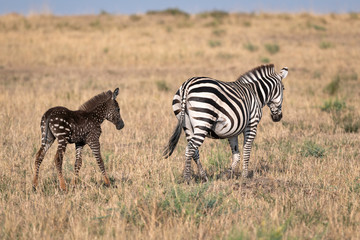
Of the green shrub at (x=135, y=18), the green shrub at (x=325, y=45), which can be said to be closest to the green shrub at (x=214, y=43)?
the green shrub at (x=325, y=45)

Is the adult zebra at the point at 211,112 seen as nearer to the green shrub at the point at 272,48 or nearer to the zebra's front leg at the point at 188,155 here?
the zebra's front leg at the point at 188,155

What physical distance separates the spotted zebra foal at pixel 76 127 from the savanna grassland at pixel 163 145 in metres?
0.38

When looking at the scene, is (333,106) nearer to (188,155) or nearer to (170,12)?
(188,155)

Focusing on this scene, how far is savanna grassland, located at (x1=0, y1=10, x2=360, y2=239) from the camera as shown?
503cm

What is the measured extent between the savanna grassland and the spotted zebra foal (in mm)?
377

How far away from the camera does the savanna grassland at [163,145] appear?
16.5 ft

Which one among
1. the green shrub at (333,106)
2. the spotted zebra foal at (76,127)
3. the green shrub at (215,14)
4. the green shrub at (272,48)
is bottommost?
the spotted zebra foal at (76,127)

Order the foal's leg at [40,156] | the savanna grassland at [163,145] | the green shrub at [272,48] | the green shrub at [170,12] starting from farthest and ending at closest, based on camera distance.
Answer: the green shrub at [170,12] < the green shrub at [272,48] < the foal's leg at [40,156] < the savanna grassland at [163,145]

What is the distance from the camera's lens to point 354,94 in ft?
49.0

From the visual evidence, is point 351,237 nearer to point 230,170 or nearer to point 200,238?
point 200,238

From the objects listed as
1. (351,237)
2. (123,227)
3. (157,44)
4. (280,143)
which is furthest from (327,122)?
(157,44)

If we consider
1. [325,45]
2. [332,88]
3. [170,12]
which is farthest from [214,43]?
[170,12]

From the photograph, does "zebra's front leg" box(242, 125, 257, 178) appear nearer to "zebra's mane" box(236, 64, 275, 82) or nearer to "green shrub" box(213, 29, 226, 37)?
"zebra's mane" box(236, 64, 275, 82)

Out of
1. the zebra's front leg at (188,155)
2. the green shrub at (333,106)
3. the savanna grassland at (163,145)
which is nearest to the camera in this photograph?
the savanna grassland at (163,145)
